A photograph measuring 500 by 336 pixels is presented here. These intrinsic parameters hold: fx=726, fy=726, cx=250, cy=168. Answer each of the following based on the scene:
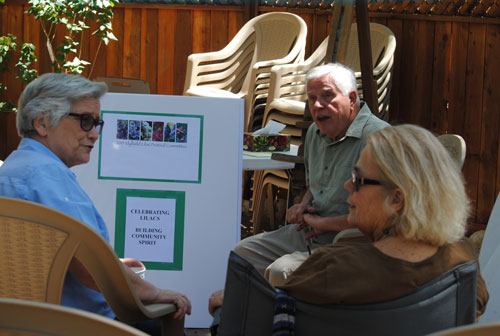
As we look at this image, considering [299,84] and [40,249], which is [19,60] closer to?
[299,84]

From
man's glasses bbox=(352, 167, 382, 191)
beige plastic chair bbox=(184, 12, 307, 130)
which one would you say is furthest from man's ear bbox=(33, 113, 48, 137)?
beige plastic chair bbox=(184, 12, 307, 130)

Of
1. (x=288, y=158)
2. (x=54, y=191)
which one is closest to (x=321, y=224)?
(x=288, y=158)

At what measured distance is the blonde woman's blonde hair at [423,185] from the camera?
72.3 inches

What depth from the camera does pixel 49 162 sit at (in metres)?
2.17

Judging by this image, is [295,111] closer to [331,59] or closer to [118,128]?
[331,59]

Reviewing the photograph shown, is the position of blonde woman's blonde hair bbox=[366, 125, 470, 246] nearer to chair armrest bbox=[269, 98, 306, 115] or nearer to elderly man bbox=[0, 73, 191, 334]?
elderly man bbox=[0, 73, 191, 334]

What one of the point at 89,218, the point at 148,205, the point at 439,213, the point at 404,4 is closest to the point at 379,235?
the point at 439,213

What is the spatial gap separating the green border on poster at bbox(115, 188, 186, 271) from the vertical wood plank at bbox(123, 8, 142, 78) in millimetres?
5304

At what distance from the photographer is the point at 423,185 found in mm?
1858

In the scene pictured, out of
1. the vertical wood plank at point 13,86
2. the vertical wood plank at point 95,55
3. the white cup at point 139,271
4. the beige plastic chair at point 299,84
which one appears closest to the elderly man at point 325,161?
the white cup at point 139,271

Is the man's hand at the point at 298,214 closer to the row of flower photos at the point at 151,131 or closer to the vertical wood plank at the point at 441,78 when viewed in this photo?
the row of flower photos at the point at 151,131

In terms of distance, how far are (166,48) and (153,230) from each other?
17.6 feet

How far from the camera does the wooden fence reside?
6.34 meters

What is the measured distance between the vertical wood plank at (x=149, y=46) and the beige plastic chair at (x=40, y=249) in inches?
255
